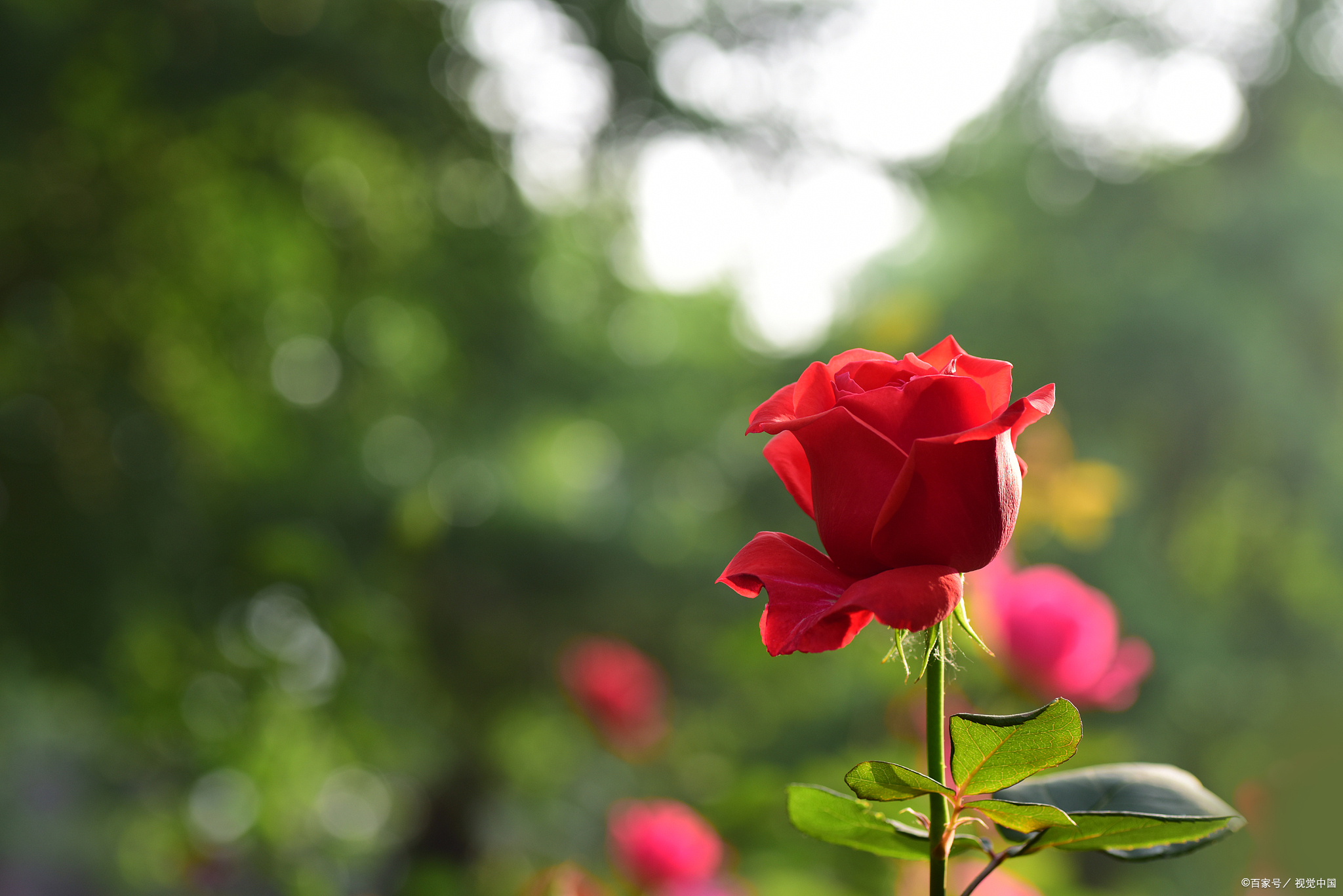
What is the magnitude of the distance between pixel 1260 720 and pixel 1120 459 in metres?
0.81

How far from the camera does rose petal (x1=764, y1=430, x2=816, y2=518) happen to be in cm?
27

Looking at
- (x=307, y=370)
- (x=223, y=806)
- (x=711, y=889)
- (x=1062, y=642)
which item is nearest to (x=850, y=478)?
(x=1062, y=642)

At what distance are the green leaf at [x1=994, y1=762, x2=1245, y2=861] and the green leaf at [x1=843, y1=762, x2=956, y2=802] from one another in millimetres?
44

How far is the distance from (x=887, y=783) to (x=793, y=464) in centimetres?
10

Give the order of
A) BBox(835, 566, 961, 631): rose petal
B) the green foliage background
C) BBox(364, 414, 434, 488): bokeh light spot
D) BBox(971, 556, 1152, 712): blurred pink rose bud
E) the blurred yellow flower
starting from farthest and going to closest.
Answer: BBox(364, 414, 434, 488): bokeh light spot
the green foliage background
the blurred yellow flower
BBox(971, 556, 1152, 712): blurred pink rose bud
BBox(835, 566, 961, 631): rose petal

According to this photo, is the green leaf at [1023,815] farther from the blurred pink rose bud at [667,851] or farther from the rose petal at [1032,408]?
the blurred pink rose bud at [667,851]

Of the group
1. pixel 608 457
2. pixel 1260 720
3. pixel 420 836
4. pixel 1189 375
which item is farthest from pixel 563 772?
pixel 1189 375

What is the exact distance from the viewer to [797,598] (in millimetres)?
220

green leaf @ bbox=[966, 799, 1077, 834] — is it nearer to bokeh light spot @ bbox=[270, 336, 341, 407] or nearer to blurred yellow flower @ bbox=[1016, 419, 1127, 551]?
blurred yellow flower @ bbox=[1016, 419, 1127, 551]

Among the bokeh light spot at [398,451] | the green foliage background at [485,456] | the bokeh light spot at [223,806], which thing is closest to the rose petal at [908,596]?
the green foliage background at [485,456]

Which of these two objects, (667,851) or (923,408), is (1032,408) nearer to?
(923,408)

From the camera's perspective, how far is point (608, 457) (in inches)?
135

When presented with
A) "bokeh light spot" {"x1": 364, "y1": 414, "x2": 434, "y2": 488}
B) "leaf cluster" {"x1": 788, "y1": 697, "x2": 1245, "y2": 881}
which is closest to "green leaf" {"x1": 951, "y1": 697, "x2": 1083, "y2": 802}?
"leaf cluster" {"x1": 788, "y1": 697, "x2": 1245, "y2": 881}

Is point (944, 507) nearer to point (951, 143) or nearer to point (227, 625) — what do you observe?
point (227, 625)
